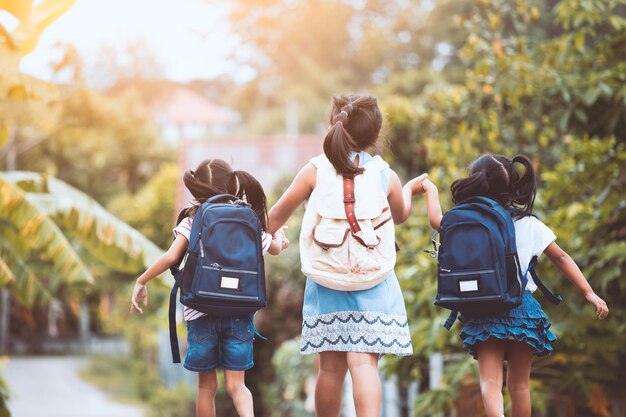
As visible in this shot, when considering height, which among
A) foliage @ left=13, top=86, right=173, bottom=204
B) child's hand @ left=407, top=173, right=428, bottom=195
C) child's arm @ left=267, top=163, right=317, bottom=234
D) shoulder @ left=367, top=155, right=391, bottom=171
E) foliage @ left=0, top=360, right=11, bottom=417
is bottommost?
foliage @ left=0, top=360, right=11, bottom=417

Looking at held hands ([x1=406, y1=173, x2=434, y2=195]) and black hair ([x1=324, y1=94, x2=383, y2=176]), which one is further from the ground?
Answer: black hair ([x1=324, y1=94, x2=383, y2=176])

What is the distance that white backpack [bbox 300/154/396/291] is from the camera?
4148mm

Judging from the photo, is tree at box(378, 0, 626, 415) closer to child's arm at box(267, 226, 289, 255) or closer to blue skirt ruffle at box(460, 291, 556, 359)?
blue skirt ruffle at box(460, 291, 556, 359)

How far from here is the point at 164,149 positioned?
Result: 36.9 meters

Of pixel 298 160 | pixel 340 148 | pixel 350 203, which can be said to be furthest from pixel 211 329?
pixel 298 160

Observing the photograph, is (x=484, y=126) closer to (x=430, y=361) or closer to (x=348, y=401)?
(x=430, y=361)

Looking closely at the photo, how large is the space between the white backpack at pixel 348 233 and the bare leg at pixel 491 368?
1.92 ft

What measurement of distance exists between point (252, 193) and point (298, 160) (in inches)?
615

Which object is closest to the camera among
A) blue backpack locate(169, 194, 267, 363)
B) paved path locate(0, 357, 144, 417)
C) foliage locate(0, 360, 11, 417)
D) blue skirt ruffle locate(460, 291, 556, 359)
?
blue backpack locate(169, 194, 267, 363)

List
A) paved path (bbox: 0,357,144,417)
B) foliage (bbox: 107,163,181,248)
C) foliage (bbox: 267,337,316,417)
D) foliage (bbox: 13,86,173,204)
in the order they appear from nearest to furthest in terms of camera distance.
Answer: foliage (bbox: 267,337,316,417)
paved path (bbox: 0,357,144,417)
foliage (bbox: 107,163,181,248)
foliage (bbox: 13,86,173,204)

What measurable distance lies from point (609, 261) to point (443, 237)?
2.56m

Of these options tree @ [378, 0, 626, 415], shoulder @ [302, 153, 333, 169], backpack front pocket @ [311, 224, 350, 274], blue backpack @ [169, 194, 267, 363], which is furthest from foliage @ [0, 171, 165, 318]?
backpack front pocket @ [311, 224, 350, 274]

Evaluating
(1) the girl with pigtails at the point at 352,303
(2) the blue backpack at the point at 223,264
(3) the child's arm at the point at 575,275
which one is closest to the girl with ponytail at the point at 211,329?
(2) the blue backpack at the point at 223,264

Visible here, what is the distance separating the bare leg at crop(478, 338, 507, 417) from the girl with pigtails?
36 centimetres
